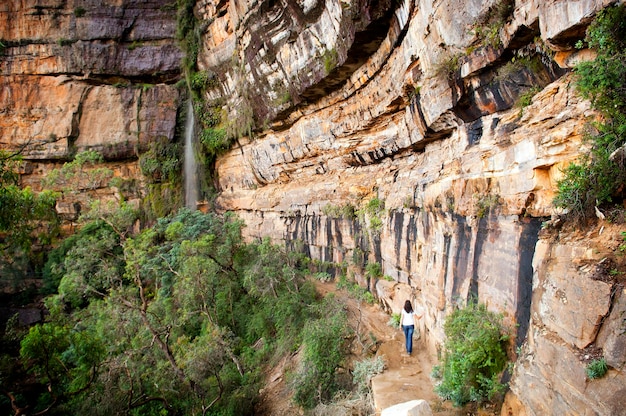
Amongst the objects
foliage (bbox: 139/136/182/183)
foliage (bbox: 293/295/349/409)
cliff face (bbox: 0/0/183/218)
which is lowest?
foliage (bbox: 293/295/349/409)

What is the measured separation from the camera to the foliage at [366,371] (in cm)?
647

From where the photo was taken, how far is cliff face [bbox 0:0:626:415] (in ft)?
12.5

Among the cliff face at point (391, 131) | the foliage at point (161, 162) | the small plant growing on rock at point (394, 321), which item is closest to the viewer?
the cliff face at point (391, 131)

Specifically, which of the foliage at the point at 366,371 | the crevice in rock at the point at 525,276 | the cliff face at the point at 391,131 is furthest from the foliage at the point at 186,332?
the crevice in rock at the point at 525,276

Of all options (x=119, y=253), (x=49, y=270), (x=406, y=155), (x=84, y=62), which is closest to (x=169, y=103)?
(x=84, y=62)

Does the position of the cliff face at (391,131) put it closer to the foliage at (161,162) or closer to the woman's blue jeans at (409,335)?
the woman's blue jeans at (409,335)

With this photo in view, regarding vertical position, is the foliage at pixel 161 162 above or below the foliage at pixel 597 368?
above

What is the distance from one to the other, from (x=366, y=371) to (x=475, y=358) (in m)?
2.66

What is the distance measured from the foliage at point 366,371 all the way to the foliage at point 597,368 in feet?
13.3

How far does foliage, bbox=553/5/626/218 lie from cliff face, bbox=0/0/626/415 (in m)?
0.28

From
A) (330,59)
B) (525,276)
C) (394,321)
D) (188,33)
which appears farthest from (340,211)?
(188,33)

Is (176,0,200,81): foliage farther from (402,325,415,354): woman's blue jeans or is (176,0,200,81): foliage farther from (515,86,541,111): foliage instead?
(515,86,541,111): foliage

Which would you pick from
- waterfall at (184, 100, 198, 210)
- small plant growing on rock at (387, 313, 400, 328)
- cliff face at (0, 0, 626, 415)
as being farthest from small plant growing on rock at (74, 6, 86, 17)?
small plant growing on rock at (387, 313, 400, 328)

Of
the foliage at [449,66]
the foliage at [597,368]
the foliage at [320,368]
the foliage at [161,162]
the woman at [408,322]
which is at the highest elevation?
the foliage at [161,162]
